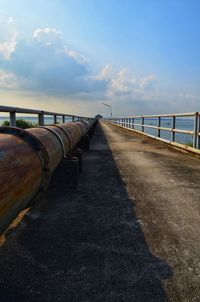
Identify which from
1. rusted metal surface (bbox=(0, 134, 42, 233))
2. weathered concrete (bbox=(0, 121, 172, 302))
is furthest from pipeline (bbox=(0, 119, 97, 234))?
weathered concrete (bbox=(0, 121, 172, 302))

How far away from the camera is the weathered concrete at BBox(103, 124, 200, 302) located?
7.58 ft

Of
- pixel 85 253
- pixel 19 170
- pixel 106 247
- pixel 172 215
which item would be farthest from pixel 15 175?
pixel 172 215

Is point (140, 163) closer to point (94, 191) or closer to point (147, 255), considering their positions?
point (94, 191)

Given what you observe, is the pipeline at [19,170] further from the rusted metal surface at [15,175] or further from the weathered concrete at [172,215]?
the weathered concrete at [172,215]

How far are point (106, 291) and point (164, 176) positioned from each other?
163 inches

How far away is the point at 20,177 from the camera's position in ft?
8.09

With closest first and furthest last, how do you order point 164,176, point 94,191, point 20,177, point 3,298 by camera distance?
1. point 3,298
2. point 20,177
3. point 94,191
4. point 164,176

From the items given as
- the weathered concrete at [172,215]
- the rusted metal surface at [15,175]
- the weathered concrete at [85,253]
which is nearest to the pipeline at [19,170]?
the rusted metal surface at [15,175]

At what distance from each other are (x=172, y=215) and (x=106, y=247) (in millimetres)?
1273

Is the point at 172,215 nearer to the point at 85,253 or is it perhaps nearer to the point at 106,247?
the point at 106,247

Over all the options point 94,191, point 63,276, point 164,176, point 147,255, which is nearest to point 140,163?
point 164,176

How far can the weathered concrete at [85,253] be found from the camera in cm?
213

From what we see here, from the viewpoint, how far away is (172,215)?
3.69 m

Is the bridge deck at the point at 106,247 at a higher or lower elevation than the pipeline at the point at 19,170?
lower
